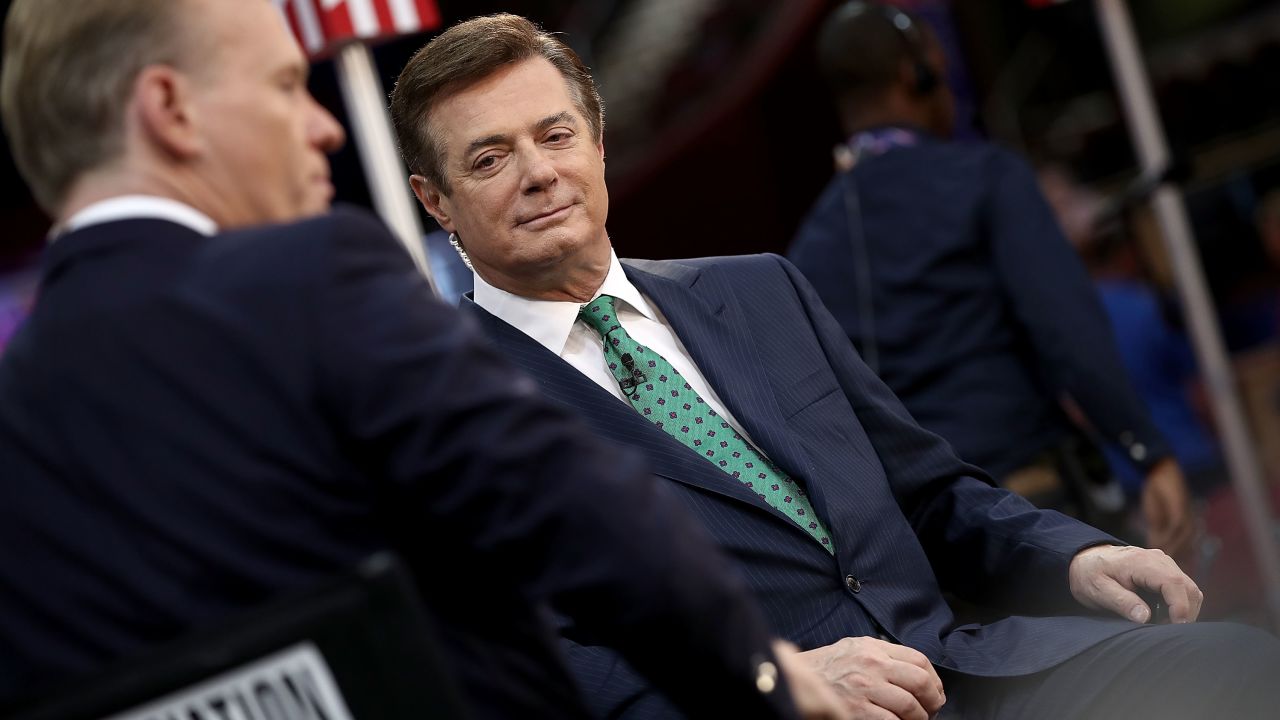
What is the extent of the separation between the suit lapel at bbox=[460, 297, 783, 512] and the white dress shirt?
4cm

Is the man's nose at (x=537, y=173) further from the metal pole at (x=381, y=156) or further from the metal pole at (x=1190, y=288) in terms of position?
the metal pole at (x=1190, y=288)

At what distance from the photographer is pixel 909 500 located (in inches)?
82.4

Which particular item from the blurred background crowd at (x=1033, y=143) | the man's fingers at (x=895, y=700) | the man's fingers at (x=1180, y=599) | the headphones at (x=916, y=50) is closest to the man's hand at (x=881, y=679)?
the man's fingers at (x=895, y=700)

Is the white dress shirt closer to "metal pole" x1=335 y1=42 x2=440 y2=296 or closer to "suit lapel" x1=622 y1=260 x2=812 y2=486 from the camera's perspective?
"suit lapel" x1=622 y1=260 x2=812 y2=486

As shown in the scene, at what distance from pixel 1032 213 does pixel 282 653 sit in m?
2.42

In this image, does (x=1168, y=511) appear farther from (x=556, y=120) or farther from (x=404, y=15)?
(x=404, y=15)

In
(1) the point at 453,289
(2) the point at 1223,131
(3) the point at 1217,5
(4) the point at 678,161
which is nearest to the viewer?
(1) the point at 453,289

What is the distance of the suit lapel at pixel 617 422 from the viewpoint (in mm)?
1872

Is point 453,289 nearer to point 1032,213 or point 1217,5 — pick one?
point 1032,213

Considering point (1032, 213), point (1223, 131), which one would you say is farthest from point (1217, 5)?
point (1032, 213)

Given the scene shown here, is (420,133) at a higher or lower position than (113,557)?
higher

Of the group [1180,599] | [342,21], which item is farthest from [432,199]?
[1180,599]

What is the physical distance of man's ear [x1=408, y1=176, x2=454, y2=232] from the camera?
2.21m


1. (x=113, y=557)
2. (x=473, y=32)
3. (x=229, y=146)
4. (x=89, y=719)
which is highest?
(x=473, y=32)
